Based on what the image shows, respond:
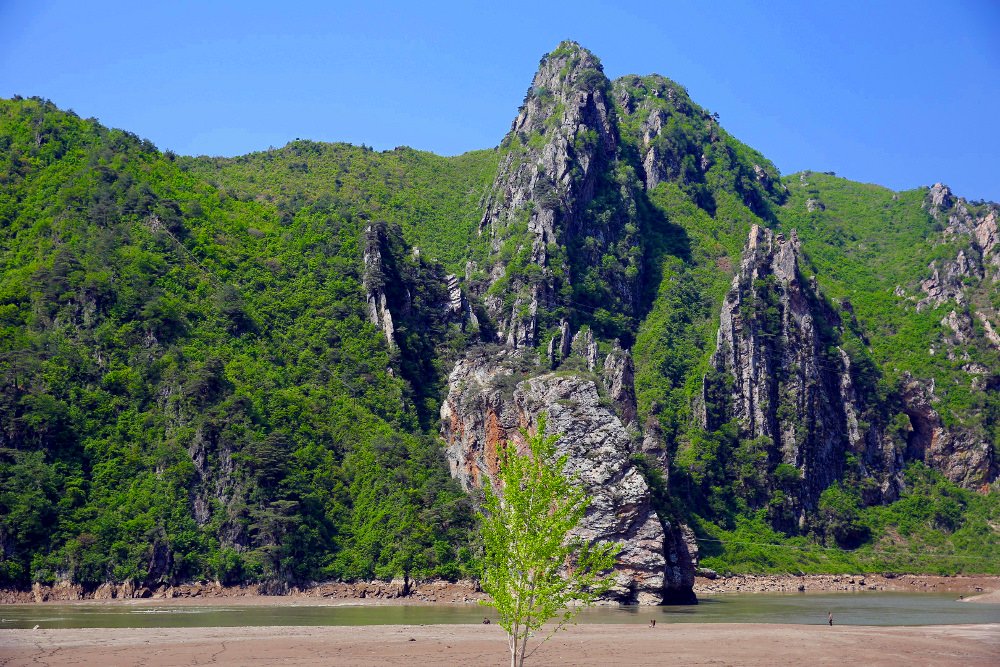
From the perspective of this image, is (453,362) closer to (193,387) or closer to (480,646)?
(193,387)

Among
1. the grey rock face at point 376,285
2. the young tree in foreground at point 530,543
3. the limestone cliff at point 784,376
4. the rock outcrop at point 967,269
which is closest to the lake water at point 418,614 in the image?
the young tree in foreground at point 530,543

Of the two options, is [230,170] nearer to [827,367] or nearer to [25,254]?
[25,254]

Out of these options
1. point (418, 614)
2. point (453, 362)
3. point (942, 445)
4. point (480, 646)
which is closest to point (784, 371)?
point (942, 445)

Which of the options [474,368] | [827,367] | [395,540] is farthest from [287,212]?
[827,367]

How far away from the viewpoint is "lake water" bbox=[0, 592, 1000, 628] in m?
61.2

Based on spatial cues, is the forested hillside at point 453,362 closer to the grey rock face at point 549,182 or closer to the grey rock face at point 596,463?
the grey rock face at point 596,463

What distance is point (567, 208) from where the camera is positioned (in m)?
162

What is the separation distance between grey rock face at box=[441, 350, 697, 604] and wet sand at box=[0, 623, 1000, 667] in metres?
22.1

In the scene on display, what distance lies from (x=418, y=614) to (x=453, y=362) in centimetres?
5974

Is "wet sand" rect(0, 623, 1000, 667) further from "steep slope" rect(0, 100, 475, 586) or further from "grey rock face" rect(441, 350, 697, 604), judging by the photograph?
"steep slope" rect(0, 100, 475, 586)

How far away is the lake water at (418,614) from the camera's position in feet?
201

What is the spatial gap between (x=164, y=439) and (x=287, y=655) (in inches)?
2050

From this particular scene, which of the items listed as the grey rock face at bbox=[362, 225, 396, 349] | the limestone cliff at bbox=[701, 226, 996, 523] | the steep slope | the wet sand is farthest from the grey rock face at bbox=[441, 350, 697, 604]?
the limestone cliff at bbox=[701, 226, 996, 523]

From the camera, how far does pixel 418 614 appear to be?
233ft
